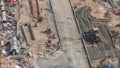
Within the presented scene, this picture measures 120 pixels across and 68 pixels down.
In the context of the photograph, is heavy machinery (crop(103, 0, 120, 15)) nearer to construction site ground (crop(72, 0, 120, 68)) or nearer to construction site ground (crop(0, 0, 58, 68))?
construction site ground (crop(72, 0, 120, 68))

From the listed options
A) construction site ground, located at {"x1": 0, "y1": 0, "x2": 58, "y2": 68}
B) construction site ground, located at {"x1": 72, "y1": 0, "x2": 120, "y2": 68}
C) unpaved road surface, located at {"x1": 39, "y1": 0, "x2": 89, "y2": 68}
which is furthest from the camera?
construction site ground, located at {"x1": 72, "y1": 0, "x2": 120, "y2": 68}

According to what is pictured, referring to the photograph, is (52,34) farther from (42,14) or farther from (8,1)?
(8,1)

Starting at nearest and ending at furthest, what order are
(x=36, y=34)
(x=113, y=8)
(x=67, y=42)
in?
(x=67, y=42) → (x=36, y=34) → (x=113, y=8)

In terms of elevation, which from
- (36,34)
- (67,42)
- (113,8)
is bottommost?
(67,42)

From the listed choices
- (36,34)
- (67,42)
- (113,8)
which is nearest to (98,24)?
(113,8)

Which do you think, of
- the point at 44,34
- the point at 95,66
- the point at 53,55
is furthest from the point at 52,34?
the point at 95,66

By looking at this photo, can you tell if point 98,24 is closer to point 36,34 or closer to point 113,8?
point 113,8

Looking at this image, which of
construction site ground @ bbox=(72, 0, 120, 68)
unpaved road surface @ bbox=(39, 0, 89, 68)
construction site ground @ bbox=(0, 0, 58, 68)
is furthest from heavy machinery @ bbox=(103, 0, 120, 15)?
construction site ground @ bbox=(0, 0, 58, 68)
